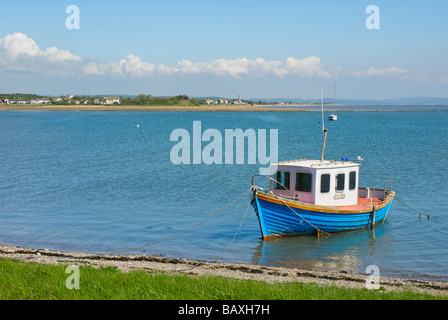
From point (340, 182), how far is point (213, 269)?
810 cm

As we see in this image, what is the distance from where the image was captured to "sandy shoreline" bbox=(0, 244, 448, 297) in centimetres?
1463

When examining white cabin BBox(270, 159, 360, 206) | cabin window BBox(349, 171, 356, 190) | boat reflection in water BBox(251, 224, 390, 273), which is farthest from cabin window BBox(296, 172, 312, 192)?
cabin window BBox(349, 171, 356, 190)

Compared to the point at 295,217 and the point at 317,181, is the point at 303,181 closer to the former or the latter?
the point at 317,181

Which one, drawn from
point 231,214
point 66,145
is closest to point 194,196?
point 231,214

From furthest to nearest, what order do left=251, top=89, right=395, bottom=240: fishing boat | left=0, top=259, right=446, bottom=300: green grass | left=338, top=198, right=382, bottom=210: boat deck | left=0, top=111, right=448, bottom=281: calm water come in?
left=338, top=198, right=382, bottom=210: boat deck → left=251, top=89, right=395, bottom=240: fishing boat → left=0, top=111, right=448, bottom=281: calm water → left=0, top=259, right=446, bottom=300: green grass

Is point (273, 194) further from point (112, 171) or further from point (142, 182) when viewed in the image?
point (112, 171)

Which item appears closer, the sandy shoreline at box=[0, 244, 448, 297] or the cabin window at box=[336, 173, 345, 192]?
the sandy shoreline at box=[0, 244, 448, 297]

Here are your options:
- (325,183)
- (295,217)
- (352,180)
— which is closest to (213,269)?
(295,217)

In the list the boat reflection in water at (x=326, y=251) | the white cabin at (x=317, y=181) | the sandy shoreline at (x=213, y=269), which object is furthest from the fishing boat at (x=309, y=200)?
the sandy shoreline at (x=213, y=269)

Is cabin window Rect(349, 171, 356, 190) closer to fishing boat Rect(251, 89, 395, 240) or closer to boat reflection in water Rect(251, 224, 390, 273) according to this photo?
fishing boat Rect(251, 89, 395, 240)

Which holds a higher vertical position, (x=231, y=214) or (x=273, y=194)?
(x=273, y=194)

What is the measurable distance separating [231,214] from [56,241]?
8871 millimetres

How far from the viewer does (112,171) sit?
41250mm

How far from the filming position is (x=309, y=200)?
2128cm
